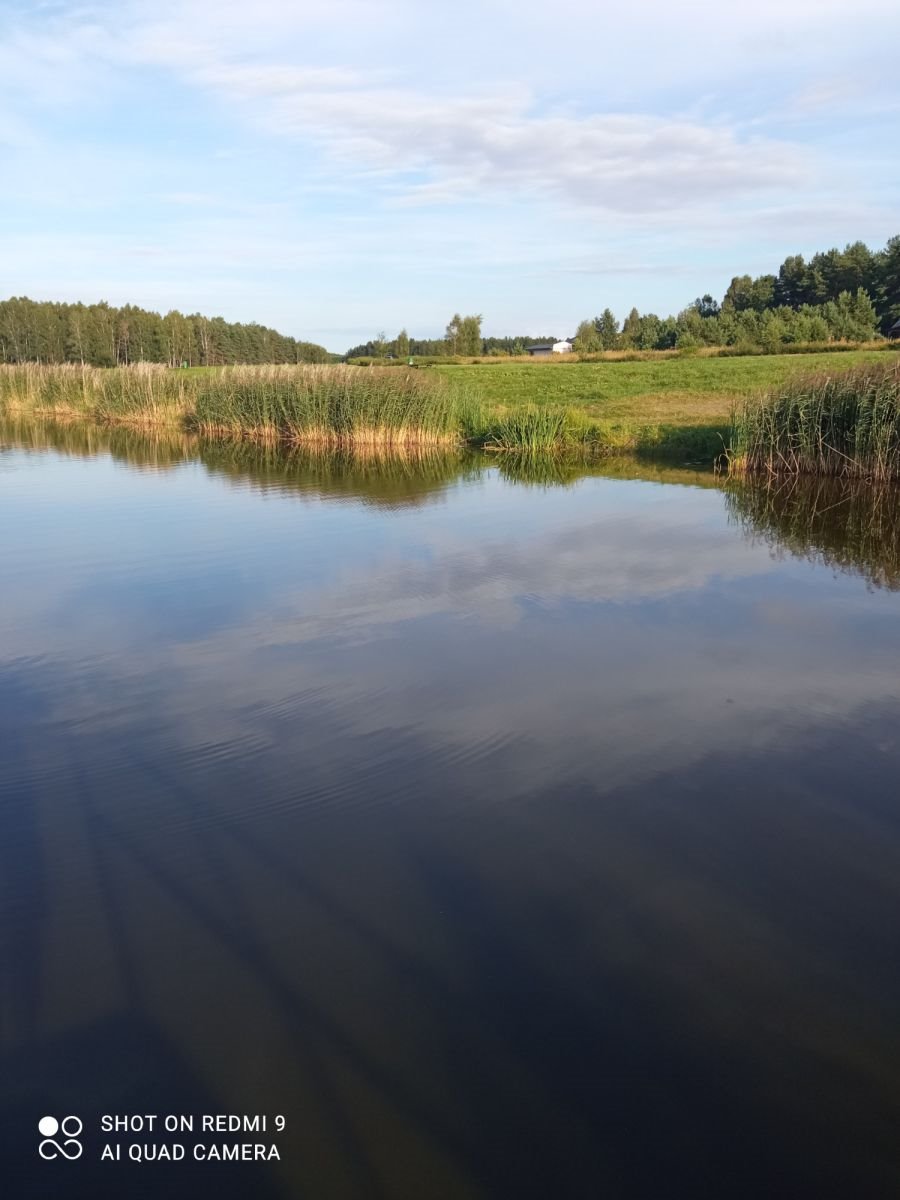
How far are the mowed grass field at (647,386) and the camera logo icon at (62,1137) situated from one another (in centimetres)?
1662

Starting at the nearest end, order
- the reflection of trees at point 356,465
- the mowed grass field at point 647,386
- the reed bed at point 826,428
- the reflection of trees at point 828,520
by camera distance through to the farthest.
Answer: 1. the reflection of trees at point 828,520
2. the reed bed at point 826,428
3. the reflection of trees at point 356,465
4. the mowed grass field at point 647,386

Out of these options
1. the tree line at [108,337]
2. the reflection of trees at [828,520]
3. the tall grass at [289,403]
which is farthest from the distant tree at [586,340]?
the reflection of trees at [828,520]

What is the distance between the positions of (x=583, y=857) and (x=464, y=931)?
744 millimetres

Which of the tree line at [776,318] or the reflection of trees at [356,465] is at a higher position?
the tree line at [776,318]

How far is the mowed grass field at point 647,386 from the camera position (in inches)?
846

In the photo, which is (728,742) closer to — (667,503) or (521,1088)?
(521,1088)

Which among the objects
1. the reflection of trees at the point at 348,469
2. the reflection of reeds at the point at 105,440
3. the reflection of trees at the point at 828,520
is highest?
the reflection of reeds at the point at 105,440

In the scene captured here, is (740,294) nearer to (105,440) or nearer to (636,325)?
(636,325)

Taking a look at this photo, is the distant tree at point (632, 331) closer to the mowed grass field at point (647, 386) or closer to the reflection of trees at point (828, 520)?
the mowed grass field at point (647, 386)

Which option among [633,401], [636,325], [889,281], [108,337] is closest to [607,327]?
[636,325]

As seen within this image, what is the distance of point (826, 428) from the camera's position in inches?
565

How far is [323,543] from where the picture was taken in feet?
33.8

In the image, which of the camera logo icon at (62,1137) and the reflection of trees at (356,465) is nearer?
the camera logo icon at (62,1137)

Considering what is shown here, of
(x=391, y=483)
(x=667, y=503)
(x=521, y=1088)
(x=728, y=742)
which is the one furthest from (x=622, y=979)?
(x=391, y=483)
